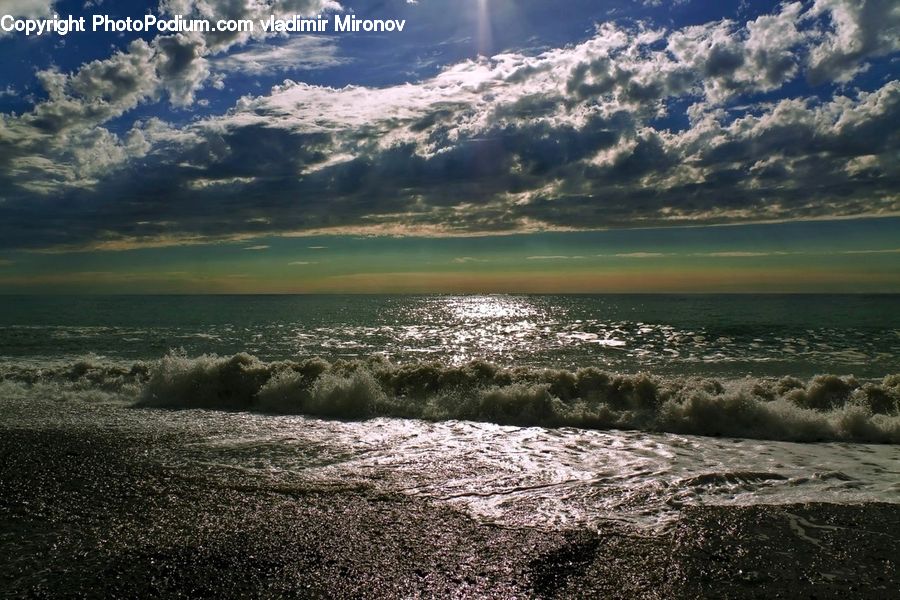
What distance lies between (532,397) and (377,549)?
24.6ft

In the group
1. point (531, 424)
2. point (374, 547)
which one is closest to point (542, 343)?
point (531, 424)

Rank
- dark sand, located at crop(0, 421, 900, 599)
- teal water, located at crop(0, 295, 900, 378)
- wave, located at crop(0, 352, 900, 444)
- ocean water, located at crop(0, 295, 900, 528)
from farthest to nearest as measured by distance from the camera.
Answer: teal water, located at crop(0, 295, 900, 378) → wave, located at crop(0, 352, 900, 444) → ocean water, located at crop(0, 295, 900, 528) → dark sand, located at crop(0, 421, 900, 599)

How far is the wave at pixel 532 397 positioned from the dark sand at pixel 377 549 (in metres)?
4.67

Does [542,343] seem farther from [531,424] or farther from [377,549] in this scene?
[377,549]

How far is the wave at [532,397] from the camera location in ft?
37.6

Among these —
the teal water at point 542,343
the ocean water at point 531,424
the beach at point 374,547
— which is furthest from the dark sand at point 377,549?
the teal water at point 542,343

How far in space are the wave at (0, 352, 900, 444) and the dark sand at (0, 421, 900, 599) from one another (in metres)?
4.67

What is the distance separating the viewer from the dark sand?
4957 mm

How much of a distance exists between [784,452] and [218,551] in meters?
8.97

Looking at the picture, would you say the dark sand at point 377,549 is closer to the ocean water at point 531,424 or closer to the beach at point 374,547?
the beach at point 374,547

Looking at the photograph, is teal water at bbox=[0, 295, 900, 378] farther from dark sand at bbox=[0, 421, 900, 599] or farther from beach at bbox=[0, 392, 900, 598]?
dark sand at bbox=[0, 421, 900, 599]

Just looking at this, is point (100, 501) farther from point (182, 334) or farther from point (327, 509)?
point (182, 334)

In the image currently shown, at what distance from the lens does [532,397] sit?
41.7 feet

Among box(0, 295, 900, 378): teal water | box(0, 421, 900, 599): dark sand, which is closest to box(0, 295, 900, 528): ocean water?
box(0, 295, 900, 378): teal water
